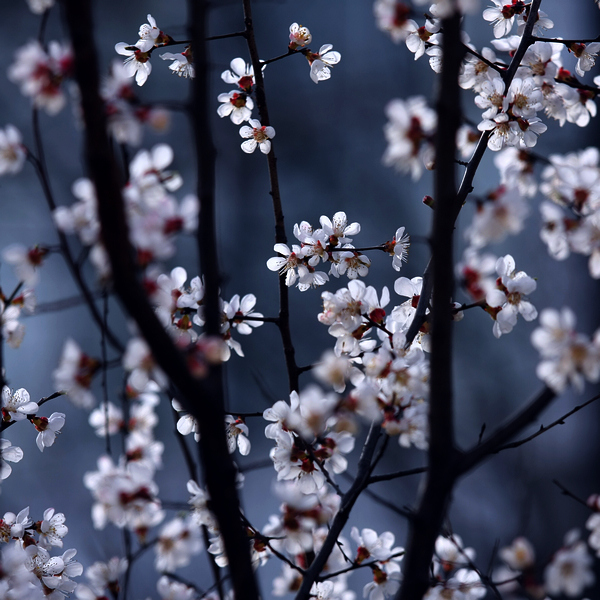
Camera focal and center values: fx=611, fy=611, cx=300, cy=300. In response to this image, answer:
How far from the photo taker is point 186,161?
253 inches

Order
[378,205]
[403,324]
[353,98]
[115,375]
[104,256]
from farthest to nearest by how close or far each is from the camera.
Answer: [353,98], [378,205], [115,375], [403,324], [104,256]

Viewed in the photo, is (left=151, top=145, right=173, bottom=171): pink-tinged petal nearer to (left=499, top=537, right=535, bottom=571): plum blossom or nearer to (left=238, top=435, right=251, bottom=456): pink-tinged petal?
(left=238, top=435, right=251, bottom=456): pink-tinged petal

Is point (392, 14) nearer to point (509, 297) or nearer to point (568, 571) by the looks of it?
point (509, 297)

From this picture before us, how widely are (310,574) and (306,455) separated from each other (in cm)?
21

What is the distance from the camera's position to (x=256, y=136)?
1.57 metres

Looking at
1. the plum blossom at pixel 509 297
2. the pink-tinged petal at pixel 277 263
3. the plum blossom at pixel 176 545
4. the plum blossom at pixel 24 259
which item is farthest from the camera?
the pink-tinged petal at pixel 277 263

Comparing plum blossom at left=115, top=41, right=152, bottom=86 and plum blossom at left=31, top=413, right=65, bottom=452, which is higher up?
plum blossom at left=115, top=41, right=152, bottom=86

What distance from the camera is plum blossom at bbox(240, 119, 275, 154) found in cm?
153

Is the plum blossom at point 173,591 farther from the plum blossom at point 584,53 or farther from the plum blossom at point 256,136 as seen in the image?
the plum blossom at point 584,53

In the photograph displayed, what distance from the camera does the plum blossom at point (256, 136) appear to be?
153 cm

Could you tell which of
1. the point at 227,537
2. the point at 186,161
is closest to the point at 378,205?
the point at 186,161


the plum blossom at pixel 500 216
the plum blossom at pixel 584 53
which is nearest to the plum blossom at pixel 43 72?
the plum blossom at pixel 500 216

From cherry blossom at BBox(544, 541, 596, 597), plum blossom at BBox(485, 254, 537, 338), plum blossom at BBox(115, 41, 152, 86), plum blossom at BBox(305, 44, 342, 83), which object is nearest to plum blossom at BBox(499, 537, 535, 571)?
cherry blossom at BBox(544, 541, 596, 597)

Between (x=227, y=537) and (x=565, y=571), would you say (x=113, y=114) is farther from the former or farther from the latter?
(x=565, y=571)
